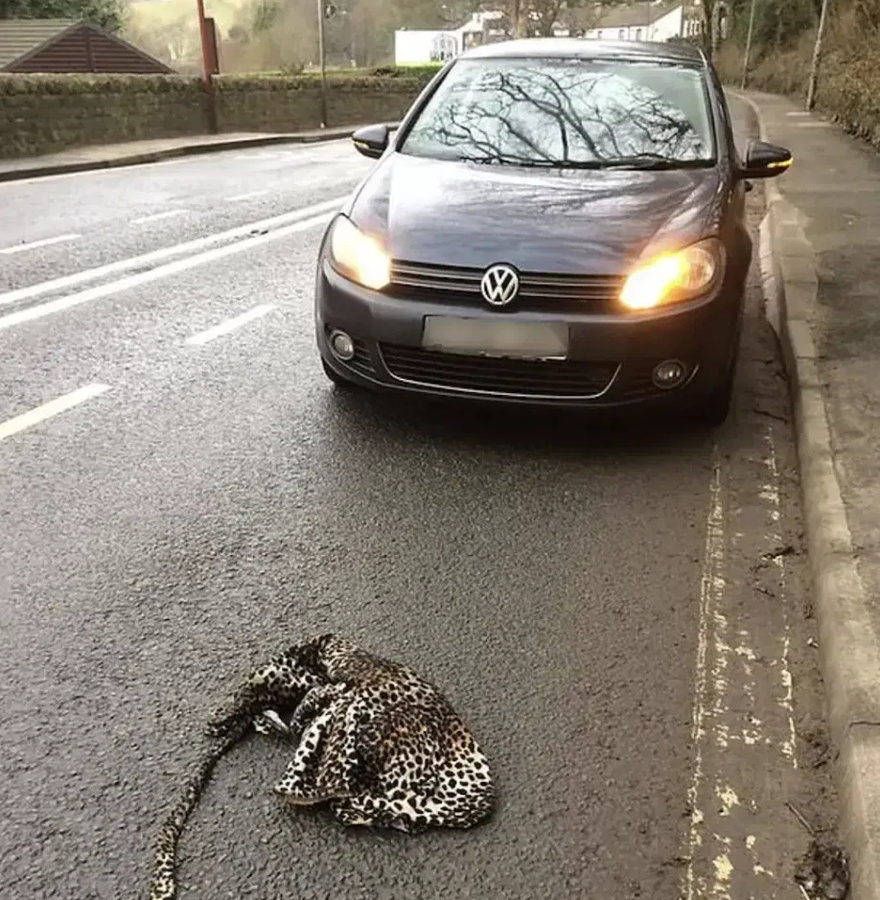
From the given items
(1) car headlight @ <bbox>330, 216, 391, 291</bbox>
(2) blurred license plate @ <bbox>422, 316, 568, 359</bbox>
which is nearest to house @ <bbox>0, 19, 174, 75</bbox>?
(1) car headlight @ <bbox>330, 216, 391, 291</bbox>

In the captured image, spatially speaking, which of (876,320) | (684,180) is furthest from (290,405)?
(876,320)

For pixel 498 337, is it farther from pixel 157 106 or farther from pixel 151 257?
pixel 157 106

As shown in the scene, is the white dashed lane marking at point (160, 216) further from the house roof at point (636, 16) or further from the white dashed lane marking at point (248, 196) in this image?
the house roof at point (636, 16)

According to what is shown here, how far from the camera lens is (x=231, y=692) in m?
2.82

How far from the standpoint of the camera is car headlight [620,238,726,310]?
164 inches

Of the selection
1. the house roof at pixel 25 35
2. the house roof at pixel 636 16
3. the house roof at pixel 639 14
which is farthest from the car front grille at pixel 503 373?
the house roof at pixel 636 16

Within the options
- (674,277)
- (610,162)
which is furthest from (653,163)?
(674,277)

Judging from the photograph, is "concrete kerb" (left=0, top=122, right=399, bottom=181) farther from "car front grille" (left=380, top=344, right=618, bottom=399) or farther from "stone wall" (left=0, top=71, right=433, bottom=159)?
"car front grille" (left=380, top=344, right=618, bottom=399)

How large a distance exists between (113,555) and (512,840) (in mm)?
1851

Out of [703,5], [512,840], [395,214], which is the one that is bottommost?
[703,5]

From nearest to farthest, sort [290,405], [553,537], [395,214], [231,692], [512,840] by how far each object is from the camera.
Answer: [512,840], [231,692], [553,537], [395,214], [290,405]

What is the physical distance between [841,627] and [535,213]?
7.36ft

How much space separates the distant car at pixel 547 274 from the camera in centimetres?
417

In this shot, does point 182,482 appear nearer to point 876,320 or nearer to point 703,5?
point 876,320
